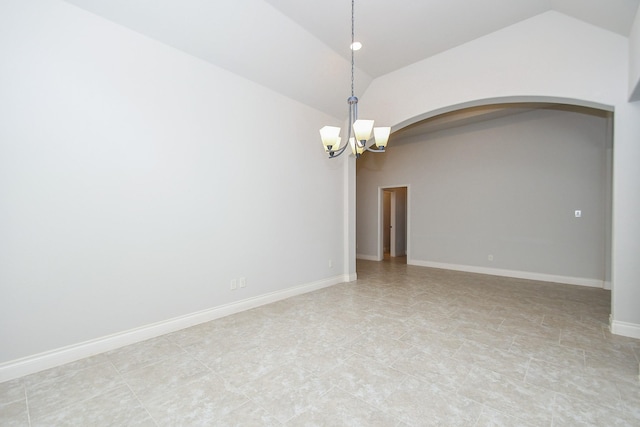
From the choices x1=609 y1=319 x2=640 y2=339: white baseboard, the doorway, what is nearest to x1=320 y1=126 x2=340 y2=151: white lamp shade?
x1=609 y1=319 x2=640 y2=339: white baseboard

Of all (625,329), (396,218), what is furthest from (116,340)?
(396,218)

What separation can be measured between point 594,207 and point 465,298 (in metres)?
3.07

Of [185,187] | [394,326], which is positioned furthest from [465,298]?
[185,187]

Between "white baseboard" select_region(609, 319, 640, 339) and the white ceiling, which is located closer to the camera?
the white ceiling

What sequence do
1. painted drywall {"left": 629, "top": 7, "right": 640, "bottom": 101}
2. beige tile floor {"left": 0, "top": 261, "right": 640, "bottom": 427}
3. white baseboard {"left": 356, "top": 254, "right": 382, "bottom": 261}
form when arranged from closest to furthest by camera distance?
beige tile floor {"left": 0, "top": 261, "right": 640, "bottom": 427}, painted drywall {"left": 629, "top": 7, "right": 640, "bottom": 101}, white baseboard {"left": 356, "top": 254, "right": 382, "bottom": 261}

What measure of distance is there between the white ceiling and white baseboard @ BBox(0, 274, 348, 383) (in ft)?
→ 10.0

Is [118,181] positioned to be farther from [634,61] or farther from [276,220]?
[634,61]

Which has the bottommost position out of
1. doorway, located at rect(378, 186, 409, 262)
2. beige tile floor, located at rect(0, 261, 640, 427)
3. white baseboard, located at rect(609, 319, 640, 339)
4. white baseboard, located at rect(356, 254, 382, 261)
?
white baseboard, located at rect(356, 254, 382, 261)

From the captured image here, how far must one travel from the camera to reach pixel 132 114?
267cm

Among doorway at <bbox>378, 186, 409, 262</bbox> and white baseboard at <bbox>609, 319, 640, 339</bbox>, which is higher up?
doorway at <bbox>378, 186, 409, 262</bbox>

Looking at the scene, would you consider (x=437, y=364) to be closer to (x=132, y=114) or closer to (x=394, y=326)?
(x=394, y=326)

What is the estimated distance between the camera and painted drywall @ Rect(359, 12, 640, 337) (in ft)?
9.07

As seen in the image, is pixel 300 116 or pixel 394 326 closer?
pixel 394 326

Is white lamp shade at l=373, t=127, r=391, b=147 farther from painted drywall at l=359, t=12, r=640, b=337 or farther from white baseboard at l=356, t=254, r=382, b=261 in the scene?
white baseboard at l=356, t=254, r=382, b=261
